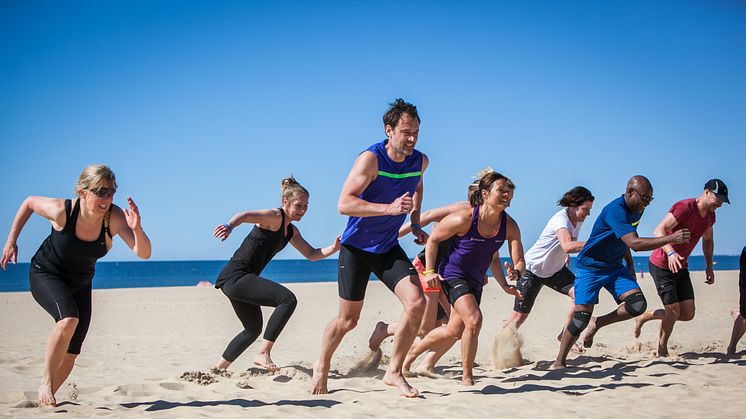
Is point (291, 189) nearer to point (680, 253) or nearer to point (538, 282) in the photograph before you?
point (538, 282)

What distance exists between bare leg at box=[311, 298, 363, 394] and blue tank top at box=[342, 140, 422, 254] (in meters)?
0.49

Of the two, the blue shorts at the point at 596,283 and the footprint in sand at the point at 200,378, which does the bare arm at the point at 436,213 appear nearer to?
the blue shorts at the point at 596,283

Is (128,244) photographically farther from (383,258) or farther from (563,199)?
(563,199)

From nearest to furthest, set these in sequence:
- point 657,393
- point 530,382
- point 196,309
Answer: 1. point 657,393
2. point 530,382
3. point 196,309

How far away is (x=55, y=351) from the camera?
4.81m

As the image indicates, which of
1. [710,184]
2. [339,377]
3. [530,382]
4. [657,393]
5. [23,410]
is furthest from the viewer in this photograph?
[710,184]

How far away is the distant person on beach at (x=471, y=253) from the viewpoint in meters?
5.89

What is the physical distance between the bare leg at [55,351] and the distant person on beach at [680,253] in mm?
5749

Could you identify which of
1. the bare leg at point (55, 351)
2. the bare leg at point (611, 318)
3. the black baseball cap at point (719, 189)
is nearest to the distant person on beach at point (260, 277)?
the bare leg at point (55, 351)

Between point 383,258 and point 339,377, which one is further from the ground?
point 383,258

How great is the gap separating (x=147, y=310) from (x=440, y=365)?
11.6m

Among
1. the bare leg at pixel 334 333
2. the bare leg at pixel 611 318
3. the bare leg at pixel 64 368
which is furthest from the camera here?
the bare leg at pixel 611 318

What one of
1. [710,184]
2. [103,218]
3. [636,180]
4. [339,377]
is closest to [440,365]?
[339,377]

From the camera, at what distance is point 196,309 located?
17.2m
